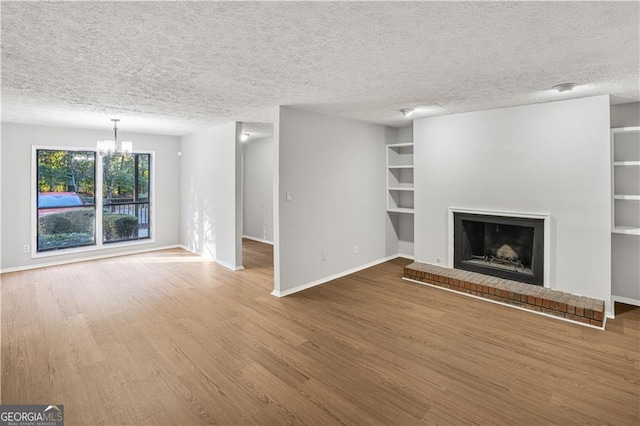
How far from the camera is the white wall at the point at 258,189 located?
25.0ft

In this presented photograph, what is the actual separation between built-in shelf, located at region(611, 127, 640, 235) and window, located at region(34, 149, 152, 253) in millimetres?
7870

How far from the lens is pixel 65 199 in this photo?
596 centimetres

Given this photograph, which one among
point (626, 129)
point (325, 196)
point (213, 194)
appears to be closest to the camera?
point (626, 129)

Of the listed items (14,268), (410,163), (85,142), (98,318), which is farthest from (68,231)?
(410,163)

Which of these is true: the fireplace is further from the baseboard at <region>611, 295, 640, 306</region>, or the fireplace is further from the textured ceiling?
the textured ceiling

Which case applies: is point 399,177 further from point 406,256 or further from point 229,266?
point 229,266

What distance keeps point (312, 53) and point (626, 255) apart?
443 centimetres

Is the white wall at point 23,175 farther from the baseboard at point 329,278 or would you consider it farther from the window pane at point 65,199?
the baseboard at point 329,278

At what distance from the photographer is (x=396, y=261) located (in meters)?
5.97

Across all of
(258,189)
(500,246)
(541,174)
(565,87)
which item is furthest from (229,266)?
(565,87)

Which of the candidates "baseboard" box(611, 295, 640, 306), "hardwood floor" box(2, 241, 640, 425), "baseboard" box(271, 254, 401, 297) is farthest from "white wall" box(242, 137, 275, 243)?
"baseboard" box(611, 295, 640, 306)

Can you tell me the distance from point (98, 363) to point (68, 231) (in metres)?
4.52

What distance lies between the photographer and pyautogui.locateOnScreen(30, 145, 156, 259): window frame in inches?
216

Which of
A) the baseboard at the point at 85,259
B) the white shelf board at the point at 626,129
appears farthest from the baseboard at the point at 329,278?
the baseboard at the point at 85,259
